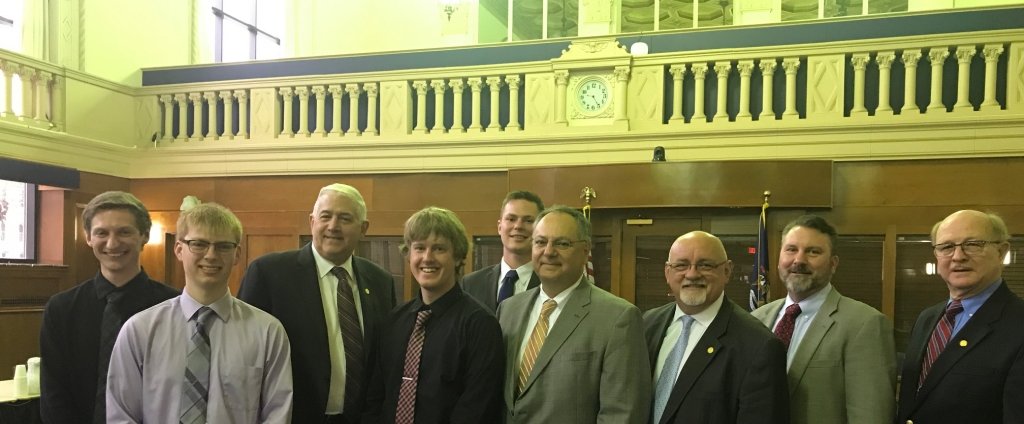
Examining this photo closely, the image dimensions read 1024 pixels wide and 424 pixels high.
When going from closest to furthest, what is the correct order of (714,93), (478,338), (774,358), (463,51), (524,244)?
1. (774,358)
2. (478,338)
3. (524,244)
4. (714,93)
5. (463,51)

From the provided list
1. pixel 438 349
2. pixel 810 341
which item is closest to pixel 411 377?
pixel 438 349

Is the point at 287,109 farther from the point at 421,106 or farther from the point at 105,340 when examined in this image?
the point at 105,340

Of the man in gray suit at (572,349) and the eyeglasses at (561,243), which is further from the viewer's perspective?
the eyeglasses at (561,243)

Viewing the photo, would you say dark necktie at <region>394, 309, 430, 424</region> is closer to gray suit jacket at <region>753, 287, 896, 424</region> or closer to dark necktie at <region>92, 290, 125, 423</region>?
dark necktie at <region>92, 290, 125, 423</region>

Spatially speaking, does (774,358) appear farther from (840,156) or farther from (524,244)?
(840,156)

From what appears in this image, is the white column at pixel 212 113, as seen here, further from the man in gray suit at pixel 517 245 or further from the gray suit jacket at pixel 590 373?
the gray suit jacket at pixel 590 373

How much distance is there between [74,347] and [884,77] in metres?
5.45

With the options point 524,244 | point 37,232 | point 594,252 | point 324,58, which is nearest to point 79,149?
point 37,232

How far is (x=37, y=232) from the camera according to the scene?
652cm

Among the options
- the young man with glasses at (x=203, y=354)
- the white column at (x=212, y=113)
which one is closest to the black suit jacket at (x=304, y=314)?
the young man with glasses at (x=203, y=354)

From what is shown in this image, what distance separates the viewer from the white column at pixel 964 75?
5.29m

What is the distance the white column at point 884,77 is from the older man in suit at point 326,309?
174 inches

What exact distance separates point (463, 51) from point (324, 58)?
1.35m

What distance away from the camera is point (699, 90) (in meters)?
5.89
